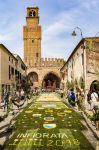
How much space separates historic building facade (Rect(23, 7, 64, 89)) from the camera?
302 feet

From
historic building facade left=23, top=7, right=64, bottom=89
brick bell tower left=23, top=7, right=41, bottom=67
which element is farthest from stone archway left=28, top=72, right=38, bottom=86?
brick bell tower left=23, top=7, right=41, bottom=67

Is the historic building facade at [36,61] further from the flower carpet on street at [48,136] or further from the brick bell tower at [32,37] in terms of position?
the flower carpet on street at [48,136]

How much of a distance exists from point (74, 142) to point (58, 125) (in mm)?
4357

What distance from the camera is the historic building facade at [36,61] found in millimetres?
92125

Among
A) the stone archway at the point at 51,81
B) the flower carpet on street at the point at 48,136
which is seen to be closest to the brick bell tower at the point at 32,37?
the stone archway at the point at 51,81

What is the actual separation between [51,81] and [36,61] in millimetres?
8635

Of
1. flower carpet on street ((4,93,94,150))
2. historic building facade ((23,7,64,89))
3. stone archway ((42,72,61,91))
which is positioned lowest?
flower carpet on street ((4,93,94,150))

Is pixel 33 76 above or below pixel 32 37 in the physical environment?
below

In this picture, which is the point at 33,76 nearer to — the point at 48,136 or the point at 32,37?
the point at 32,37

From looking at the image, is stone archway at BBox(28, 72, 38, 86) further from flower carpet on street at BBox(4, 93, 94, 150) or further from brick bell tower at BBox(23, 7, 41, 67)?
flower carpet on street at BBox(4, 93, 94, 150)

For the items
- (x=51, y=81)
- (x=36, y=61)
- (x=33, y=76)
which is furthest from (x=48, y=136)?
(x=51, y=81)

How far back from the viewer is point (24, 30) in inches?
3812

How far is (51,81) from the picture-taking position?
9862cm

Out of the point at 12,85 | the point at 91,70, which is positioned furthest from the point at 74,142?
the point at 12,85
